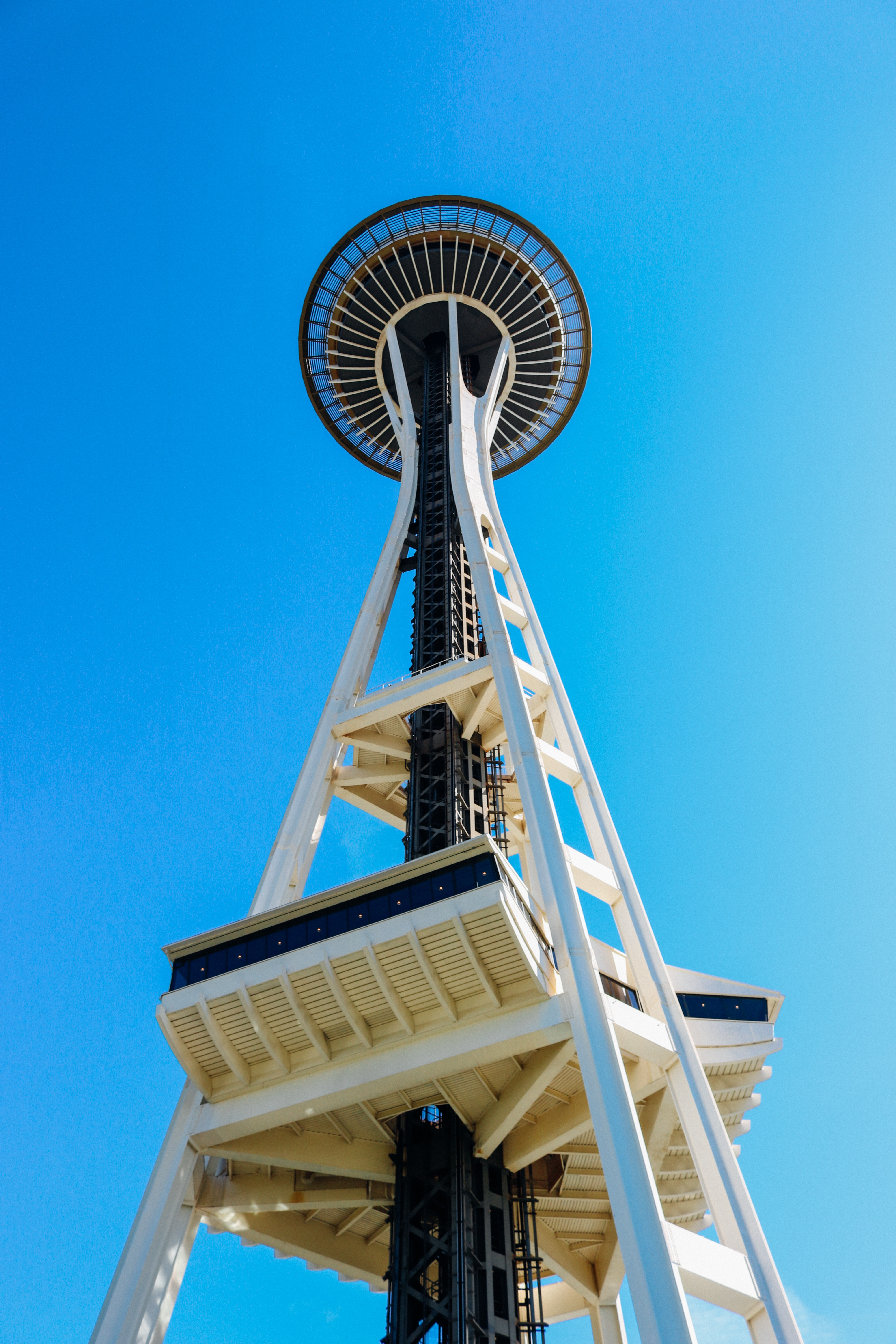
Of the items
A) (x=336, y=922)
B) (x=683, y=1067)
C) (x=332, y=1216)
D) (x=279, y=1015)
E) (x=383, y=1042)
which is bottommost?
(x=683, y=1067)

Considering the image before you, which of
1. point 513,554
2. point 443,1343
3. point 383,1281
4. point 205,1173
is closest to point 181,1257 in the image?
point 205,1173

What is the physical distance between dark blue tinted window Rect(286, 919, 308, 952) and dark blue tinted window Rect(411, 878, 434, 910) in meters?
2.57

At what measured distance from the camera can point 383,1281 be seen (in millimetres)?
28656

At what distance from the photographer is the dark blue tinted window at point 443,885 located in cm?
2211

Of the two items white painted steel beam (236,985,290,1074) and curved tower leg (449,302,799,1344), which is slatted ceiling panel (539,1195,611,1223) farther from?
white painted steel beam (236,985,290,1074)

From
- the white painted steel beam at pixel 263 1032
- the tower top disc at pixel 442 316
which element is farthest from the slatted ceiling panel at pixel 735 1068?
the tower top disc at pixel 442 316

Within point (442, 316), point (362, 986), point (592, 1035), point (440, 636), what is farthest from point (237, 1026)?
point (442, 316)

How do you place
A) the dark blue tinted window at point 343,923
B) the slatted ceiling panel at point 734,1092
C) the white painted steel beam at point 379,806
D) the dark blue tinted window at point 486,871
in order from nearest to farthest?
the dark blue tinted window at point 486,871
the dark blue tinted window at point 343,923
the slatted ceiling panel at point 734,1092
the white painted steel beam at point 379,806

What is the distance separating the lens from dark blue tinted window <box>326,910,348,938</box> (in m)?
22.6

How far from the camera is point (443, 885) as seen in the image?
22312 millimetres

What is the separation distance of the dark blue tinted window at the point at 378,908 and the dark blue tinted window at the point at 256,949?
8.29 feet

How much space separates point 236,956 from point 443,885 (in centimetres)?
497

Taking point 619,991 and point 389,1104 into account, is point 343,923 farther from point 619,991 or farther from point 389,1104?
point 619,991

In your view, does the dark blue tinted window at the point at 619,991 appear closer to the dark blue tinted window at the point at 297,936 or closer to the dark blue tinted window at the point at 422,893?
the dark blue tinted window at the point at 422,893
